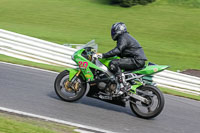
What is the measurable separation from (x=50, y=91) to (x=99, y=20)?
13.2 meters

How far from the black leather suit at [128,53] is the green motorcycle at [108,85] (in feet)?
0.42

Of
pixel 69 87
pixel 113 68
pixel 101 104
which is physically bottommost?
pixel 101 104

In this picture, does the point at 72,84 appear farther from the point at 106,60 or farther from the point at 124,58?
the point at 124,58

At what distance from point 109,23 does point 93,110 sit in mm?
13777

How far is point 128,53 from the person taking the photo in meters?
7.11

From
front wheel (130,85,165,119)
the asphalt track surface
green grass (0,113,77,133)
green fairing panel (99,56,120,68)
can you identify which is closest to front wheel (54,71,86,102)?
the asphalt track surface

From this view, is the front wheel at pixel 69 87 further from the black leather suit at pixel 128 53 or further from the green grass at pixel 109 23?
the green grass at pixel 109 23

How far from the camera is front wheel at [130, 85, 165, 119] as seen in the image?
22.2 ft

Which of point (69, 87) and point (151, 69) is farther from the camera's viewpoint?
point (69, 87)

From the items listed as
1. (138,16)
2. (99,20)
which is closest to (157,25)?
(138,16)

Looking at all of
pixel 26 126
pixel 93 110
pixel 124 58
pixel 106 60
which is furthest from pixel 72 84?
pixel 26 126

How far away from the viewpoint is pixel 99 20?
68.8ft

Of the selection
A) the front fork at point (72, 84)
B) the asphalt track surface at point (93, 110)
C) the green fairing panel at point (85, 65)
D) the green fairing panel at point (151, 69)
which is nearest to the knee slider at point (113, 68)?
the green fairing panel at point (85, 65)

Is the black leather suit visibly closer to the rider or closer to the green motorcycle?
the rider
